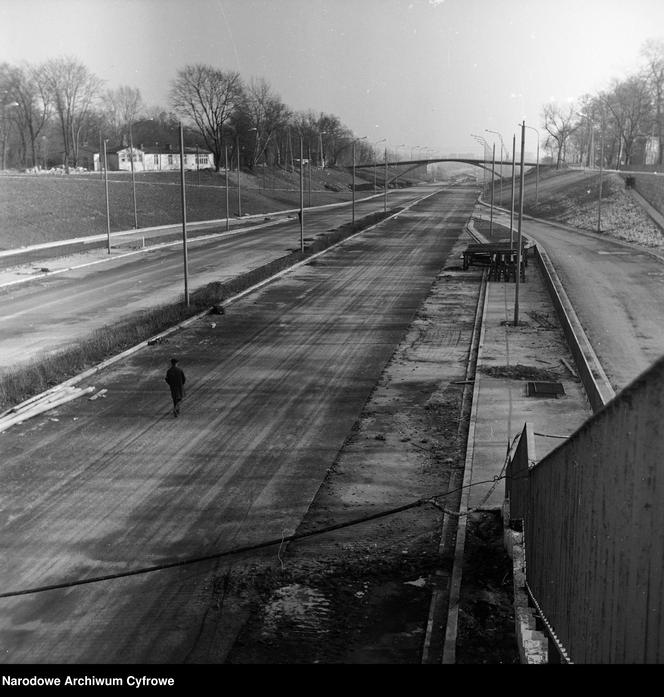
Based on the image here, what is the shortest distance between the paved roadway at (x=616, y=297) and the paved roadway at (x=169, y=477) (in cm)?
674

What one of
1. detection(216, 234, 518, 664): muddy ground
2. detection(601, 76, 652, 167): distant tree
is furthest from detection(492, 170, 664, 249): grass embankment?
detection(216, 234, 518, 664): muddy ground

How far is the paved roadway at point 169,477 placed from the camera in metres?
9.68

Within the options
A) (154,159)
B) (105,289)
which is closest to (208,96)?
(154,159)

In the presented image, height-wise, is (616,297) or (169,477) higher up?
(616,297)

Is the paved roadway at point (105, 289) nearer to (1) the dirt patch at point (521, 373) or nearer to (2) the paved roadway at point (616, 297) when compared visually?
(1) the dirt patch at point (521, 373)

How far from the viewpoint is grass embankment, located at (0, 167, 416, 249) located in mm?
60344

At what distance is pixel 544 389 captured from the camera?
64.3ft

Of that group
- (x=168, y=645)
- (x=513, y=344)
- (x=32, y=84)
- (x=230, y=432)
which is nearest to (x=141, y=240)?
(x=513, y=344)

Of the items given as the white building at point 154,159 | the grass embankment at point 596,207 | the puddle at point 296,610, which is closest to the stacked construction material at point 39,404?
the puddle at point 296,610

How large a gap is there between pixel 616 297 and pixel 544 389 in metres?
16.4

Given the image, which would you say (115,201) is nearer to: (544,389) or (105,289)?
(105,289)

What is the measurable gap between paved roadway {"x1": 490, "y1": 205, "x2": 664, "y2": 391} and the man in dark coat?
966 centimetres

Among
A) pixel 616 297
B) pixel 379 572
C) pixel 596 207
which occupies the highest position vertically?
pixel 596 207

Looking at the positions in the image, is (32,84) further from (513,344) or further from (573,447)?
(573,447)
